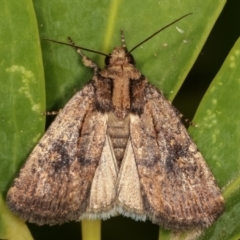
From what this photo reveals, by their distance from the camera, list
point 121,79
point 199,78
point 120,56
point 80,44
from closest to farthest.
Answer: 1. point 80,44
2. point 120,56
3. point 121,79
4. point 199,78

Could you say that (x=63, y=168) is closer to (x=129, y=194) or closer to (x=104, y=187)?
(x=104, y=187)

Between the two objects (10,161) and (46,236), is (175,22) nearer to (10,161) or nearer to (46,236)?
(10,161)

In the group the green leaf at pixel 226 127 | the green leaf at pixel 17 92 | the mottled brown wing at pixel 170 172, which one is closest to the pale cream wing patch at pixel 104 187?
the mottled brown wing at pixel 170 172

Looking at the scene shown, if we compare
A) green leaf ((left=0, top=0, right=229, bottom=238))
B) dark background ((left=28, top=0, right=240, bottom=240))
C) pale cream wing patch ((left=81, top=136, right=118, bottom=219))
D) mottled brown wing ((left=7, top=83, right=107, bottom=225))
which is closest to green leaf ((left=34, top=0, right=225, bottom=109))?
green leaf ((left=0, top=0, right=229, bottom=238))

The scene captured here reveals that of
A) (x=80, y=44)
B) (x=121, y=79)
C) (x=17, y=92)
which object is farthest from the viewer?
(x=121, y=79)

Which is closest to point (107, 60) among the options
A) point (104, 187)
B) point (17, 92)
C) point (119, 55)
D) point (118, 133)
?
point (119, 55)
